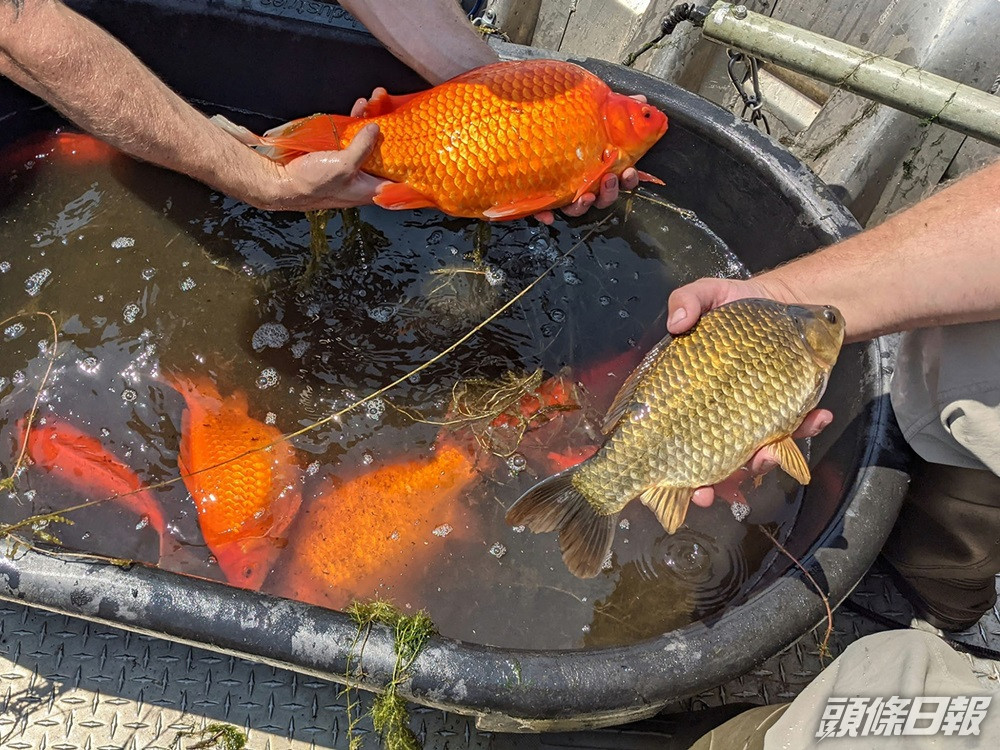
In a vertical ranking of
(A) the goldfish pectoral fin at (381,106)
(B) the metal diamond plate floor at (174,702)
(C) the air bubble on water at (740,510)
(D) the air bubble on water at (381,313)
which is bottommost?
(B) the metal diamond plate floor at (174,702)

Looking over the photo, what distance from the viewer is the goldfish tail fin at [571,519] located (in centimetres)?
155

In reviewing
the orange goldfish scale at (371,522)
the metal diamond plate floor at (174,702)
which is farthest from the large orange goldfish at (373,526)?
the metal diamond plate floor at (174,702)

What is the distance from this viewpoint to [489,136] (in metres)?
1.88

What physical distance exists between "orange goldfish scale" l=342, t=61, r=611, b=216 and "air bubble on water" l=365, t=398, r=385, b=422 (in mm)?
625

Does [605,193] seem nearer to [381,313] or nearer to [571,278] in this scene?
[571,278]

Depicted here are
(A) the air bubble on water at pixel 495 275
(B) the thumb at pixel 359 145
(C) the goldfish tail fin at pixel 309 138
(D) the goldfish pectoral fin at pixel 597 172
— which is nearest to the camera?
(B) the thumb at pixel 359 145

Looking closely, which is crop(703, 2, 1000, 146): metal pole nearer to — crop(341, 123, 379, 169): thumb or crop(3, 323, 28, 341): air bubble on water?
crop(341, 123, 379, 169): thumb

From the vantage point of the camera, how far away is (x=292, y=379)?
2.21m

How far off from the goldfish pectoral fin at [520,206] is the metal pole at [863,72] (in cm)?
75

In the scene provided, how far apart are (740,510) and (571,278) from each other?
0.94 meters

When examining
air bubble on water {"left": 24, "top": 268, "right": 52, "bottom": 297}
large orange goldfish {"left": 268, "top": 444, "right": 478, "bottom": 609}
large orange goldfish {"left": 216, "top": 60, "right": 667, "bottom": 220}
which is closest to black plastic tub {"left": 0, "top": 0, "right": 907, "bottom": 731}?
large orange goldfish {"left": 216, "top": 60, "right": 667, "bottom": 220}

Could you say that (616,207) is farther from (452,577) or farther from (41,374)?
(41,374)

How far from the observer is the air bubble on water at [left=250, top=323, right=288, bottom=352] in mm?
2260

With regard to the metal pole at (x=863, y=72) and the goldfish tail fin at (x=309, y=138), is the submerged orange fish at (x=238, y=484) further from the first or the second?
the metal pole at (x=863, y=72)
